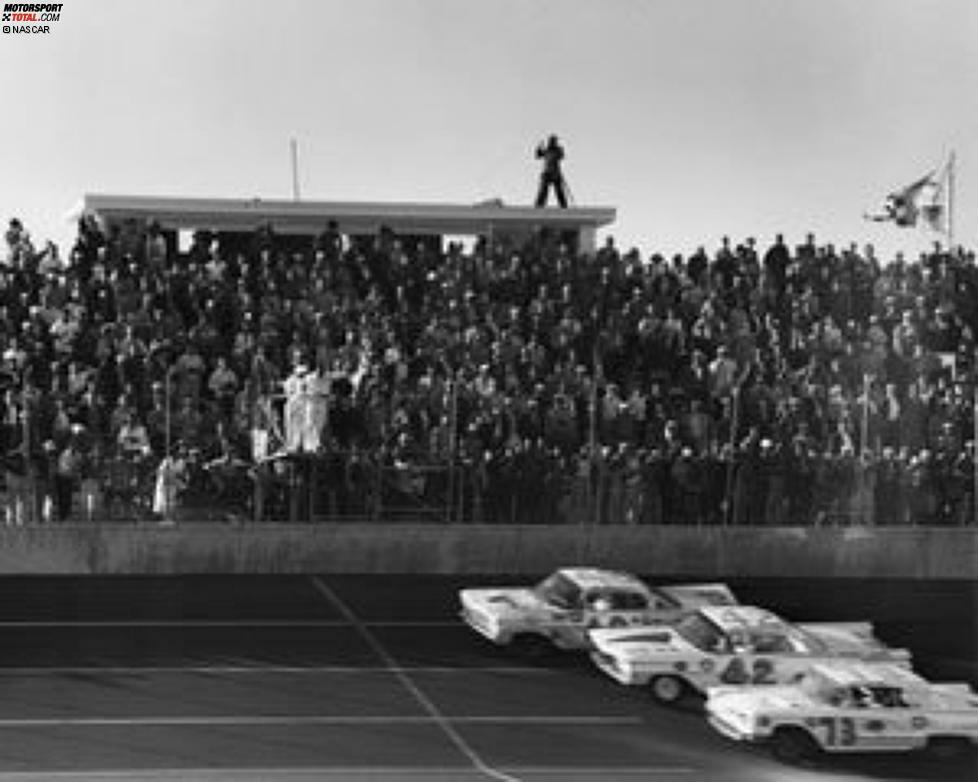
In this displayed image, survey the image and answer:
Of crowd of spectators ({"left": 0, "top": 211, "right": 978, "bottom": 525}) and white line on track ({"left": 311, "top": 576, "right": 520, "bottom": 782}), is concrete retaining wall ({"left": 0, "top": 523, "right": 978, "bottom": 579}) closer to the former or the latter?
crowd of spectators ({"left": 0, "top": 211, "right": 978, "bottom": 525})

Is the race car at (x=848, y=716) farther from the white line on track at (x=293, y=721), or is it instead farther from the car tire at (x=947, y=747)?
the white line on track at (x=293, y=721)

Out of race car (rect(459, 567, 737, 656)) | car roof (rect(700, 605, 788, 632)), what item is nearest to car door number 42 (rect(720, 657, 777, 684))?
car roof (rect(700, 605, 788, 632))

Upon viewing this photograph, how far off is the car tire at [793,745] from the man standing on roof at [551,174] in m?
16.3

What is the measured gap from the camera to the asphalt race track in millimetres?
17906

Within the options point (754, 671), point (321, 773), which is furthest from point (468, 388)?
point (321, 773)

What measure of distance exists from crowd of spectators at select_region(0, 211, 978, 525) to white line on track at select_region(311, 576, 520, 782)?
116cm

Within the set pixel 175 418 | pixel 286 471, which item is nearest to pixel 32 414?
pixel 175 418

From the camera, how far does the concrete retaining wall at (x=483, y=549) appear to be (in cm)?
2556

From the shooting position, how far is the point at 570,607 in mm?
22891

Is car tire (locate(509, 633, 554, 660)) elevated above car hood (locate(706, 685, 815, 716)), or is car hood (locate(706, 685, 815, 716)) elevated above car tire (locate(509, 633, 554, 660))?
car tire (locate(509, 633, 554, 660))

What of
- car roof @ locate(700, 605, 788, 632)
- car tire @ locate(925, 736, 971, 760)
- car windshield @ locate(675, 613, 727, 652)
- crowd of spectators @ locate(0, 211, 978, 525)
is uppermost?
crowd of spectators @ locate(0, 211, 978, 525)

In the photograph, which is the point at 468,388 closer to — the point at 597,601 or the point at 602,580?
the point at 602,580

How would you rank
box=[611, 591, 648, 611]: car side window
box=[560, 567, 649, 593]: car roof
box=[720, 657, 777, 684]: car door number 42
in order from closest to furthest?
box=[720, 657, 777, 684]: car door number 42 → box=[611, 591, 648, 611]: car side window → box=[560, 567, 649, 593]: car roof

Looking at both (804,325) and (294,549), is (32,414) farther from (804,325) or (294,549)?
(804,325)
